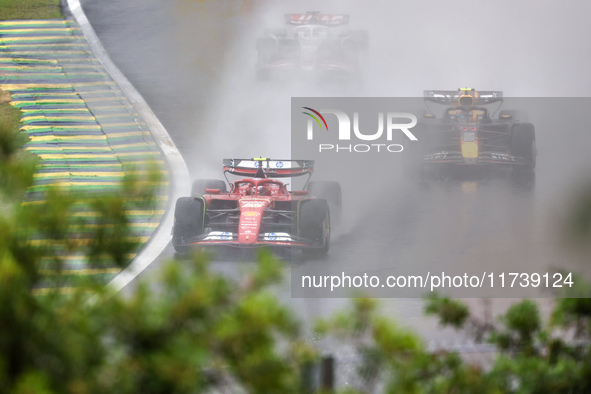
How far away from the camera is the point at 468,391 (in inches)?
150

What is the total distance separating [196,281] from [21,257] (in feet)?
1.95

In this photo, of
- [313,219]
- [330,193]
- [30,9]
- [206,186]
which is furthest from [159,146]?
[30,9]

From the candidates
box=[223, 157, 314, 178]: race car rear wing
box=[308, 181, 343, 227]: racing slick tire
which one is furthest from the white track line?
box=[308, 181, 343, 227]: racing slick tire

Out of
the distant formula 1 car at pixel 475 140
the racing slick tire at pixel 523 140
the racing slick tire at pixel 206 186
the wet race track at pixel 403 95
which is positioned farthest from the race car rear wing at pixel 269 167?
the racing slick tire at pixel 523 140

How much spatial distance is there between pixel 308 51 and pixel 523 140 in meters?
7.38

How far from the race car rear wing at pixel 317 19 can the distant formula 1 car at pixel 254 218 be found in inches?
387

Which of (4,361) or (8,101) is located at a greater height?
(8,101)

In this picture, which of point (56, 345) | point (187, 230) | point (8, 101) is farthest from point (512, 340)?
point (8, 101)

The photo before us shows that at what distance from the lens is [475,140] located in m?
16.7

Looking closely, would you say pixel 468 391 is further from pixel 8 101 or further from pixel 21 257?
pixel 8 101

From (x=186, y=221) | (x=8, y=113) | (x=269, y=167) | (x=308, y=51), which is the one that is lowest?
(x=186, y=221)

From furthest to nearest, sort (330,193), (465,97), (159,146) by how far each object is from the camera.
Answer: (159,146), (465,97), (330,193)

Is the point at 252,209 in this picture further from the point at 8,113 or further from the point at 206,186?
the point at 8,113

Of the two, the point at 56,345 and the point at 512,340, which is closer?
the point at 56,345
